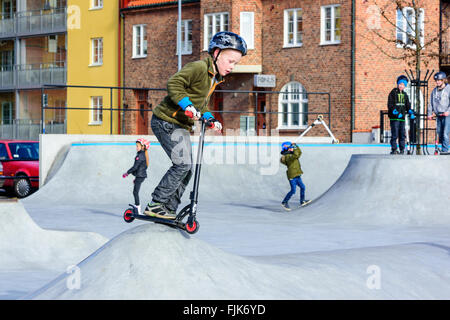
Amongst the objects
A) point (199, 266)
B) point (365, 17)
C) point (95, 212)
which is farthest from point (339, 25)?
point (199, 266)

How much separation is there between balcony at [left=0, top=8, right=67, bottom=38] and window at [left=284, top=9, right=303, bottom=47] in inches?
635

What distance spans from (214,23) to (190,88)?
27842 millimetres

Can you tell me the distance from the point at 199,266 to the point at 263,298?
614 millimetres

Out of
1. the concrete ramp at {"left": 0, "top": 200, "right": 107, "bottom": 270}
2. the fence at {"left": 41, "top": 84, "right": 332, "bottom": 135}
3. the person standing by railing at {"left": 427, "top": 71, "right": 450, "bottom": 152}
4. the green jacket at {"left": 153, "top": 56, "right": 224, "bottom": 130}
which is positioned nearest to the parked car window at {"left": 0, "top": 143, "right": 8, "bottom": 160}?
the fence at {"left": 41, "top": 84, "right": 332, "bottom": 135}

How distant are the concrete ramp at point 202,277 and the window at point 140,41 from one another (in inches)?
1275

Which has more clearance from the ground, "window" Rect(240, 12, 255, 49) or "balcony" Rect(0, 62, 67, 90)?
"window" Rect(240, 12, 255, 49)

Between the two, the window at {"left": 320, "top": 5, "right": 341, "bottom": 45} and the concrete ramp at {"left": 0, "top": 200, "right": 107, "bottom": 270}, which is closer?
the concrete ramp at {"left": 0, "top": 200, "right": 107, "bottom": 270}

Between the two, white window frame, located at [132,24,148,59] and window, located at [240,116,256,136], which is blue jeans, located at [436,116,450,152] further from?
white window frame, located at [132,24,148,59]

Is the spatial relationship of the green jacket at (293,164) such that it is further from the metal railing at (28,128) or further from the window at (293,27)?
the metal railing at (28,128)

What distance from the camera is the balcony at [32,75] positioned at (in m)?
42.8

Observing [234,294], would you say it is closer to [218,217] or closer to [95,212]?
[218,217]

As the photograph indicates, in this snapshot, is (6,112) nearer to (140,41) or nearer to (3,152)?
(140,41)

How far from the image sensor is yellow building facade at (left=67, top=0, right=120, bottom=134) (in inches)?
1551

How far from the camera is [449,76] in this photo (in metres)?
32.7
